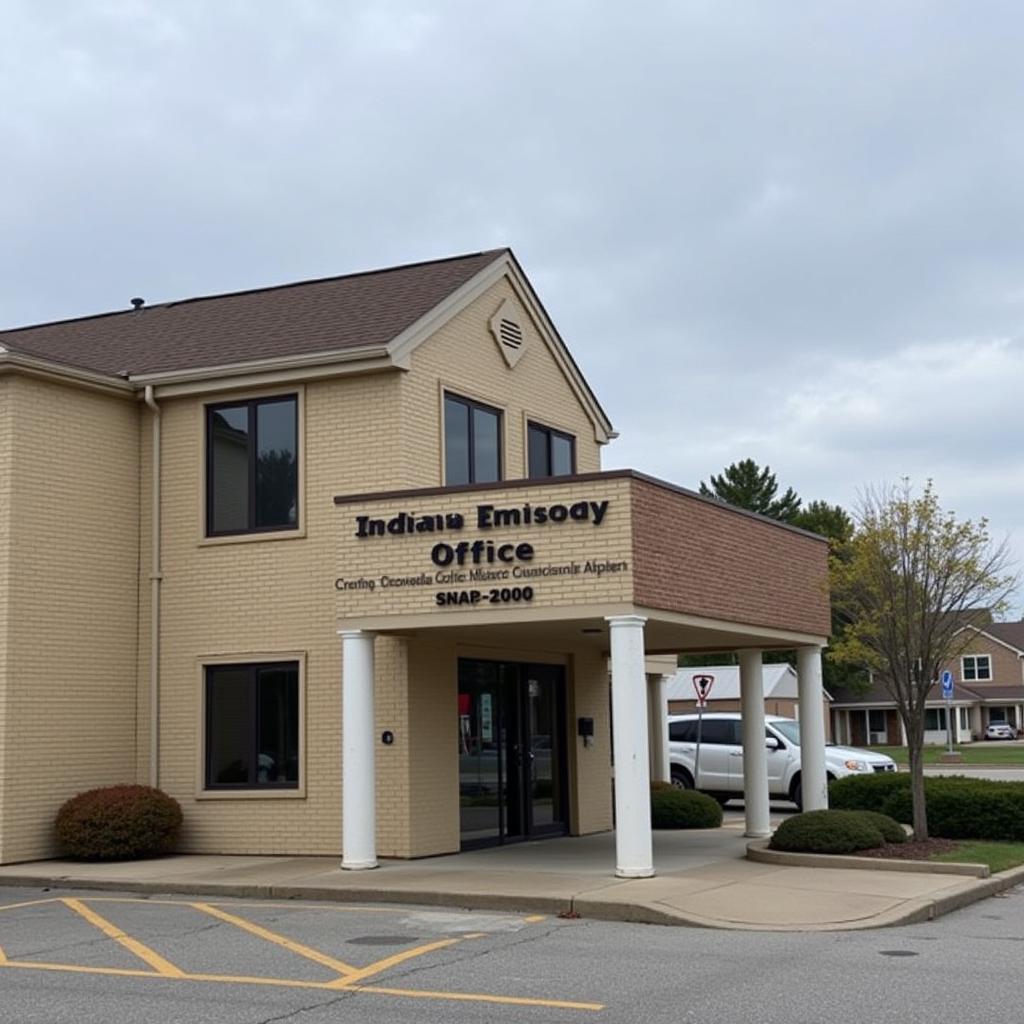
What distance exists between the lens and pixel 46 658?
61.2 ft

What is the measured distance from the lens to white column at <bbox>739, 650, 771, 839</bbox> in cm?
2105

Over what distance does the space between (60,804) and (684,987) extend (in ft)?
36.4

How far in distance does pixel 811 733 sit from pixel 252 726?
7.84 m

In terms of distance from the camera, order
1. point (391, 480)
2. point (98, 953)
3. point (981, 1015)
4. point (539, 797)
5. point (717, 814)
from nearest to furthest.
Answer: point (981, 1015) < point (98, 953) < point (391, 480) < point (539, 797) < point (717, 814)

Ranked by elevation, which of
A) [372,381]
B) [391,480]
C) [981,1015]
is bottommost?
[981,1015]

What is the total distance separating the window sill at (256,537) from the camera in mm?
19078

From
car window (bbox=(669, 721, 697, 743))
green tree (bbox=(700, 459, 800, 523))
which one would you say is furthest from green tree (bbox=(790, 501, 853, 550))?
car window (bbox=(669, 721, 697, 743))

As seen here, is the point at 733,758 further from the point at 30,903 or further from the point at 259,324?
the point at 30,903

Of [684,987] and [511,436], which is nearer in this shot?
[684,987]

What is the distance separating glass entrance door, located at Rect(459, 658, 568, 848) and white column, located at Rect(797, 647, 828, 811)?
347cm

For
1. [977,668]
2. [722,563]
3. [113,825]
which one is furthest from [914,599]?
[977,668]

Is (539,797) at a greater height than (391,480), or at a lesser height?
lesser

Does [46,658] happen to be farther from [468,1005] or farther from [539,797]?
[468,1005]

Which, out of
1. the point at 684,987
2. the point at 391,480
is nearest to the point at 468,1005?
the point at 684,987
